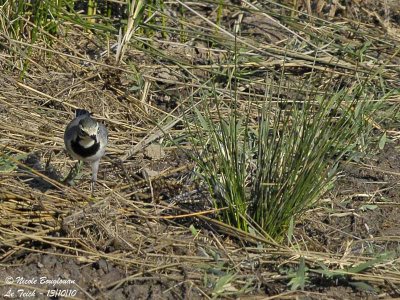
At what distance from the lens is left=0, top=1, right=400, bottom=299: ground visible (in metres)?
4.30

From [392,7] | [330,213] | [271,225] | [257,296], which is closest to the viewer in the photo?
[257,296]

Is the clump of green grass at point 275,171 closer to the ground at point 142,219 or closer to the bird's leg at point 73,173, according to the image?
the ground at point 142,219

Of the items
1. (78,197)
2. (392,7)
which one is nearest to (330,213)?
(78,197)

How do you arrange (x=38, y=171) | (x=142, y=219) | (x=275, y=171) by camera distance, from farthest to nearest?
(x=38, y=171) → (x=142, y=219) → (x=275, y=171)

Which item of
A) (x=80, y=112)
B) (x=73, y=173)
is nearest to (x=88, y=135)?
(x=73, y=173)

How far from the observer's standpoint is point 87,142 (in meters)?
4.94

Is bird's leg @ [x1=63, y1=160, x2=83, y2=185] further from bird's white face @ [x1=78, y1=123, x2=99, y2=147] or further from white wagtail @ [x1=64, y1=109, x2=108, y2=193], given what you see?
bird's white face @ [x1=78, y1=123, x2=99, y2=147]

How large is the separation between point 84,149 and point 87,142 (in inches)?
1.7

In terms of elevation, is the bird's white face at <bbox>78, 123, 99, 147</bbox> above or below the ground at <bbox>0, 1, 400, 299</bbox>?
above

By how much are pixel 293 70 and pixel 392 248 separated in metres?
2.15

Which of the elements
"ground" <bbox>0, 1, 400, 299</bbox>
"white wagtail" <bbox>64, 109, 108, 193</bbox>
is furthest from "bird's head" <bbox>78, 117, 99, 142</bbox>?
"ground" <bbox>0, 1, 400, 299</bbox>

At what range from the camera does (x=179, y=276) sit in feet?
14.1

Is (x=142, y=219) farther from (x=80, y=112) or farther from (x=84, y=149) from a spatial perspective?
(x=80, y=112)

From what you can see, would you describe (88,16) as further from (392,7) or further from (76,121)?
(392,7)
